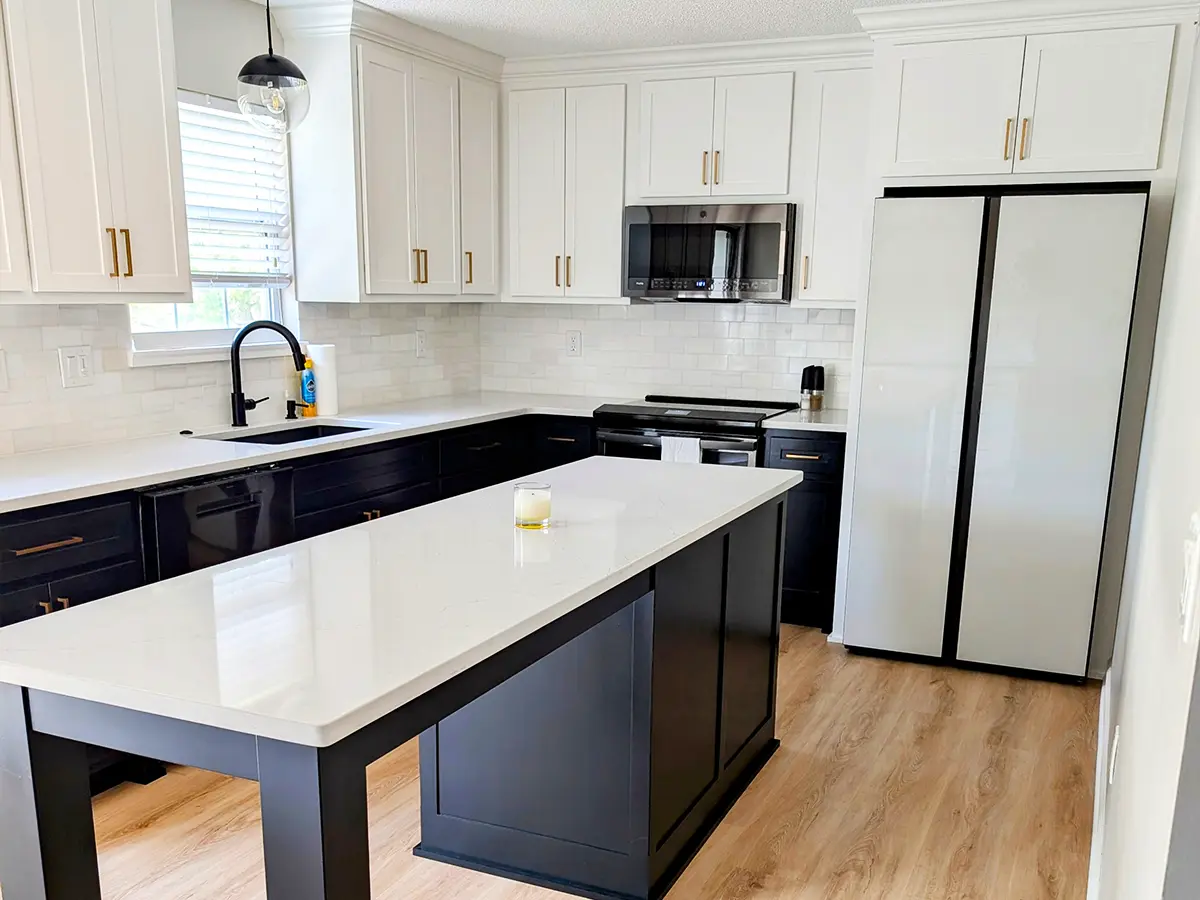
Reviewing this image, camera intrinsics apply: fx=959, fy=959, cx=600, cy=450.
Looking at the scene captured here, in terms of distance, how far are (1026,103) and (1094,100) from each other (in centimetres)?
22

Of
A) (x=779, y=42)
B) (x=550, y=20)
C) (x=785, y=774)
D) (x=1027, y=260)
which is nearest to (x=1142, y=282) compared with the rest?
(x=1027, y=260)

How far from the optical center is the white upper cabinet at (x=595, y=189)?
4465mm

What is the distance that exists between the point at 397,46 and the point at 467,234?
0.87m

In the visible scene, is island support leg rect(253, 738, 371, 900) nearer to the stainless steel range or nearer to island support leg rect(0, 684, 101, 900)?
island support leg rect(0, 684, 101, 900)

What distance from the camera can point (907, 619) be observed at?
3.79m

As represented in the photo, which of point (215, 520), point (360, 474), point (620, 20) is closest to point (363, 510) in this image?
point (360, 474)

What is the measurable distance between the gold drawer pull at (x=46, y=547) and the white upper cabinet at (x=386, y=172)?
1.76m

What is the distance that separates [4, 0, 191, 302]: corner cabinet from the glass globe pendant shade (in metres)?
0.83

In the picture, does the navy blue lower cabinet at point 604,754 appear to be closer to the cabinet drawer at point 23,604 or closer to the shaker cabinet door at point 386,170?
the cabinet drawer at point 23,604

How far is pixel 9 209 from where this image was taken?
2.62m

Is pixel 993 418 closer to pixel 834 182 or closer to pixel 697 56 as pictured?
pixel 834 182

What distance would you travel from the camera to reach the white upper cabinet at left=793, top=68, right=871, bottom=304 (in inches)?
160

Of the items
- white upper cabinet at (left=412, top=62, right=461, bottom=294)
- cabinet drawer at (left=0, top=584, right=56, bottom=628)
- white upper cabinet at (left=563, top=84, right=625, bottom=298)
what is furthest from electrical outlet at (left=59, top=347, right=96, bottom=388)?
white upper cabinet at (left=563, top=84, right=625, bottom=298)

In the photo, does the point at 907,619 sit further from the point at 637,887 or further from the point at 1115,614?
the point at 637,887
